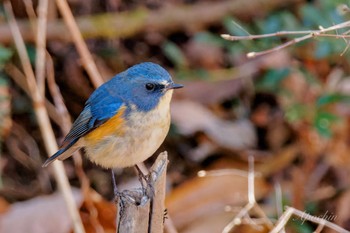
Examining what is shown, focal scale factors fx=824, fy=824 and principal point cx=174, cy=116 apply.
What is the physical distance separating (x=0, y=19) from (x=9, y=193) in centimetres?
140

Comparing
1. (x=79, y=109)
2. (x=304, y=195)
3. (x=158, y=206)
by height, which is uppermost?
(x=158, y=206)

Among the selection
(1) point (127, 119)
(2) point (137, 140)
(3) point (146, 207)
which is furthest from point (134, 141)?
(3) point (146, 207)

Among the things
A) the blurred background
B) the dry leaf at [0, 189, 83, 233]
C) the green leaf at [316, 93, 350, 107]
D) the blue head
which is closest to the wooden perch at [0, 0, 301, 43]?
the blurred background

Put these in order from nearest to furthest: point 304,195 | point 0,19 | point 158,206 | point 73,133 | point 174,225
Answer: point 158,206
point 73,133
point 174,225
point 304,195
point 0,19

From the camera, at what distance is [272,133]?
23.1 feet

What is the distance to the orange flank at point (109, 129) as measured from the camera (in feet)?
14.4

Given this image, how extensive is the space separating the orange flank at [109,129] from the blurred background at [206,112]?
3.50ft

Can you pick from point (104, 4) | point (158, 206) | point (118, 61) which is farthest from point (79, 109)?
point (158, 206)

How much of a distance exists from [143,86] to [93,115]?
34 centimetres

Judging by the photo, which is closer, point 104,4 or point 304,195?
point 304,195

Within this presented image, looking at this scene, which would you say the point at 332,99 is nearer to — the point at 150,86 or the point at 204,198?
the point at 204,198

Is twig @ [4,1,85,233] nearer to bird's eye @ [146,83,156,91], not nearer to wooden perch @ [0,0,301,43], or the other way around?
wooden perch @ [0,0,301,43]

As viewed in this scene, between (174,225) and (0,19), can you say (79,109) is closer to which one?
(0,19)

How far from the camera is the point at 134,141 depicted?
433 centimetres
